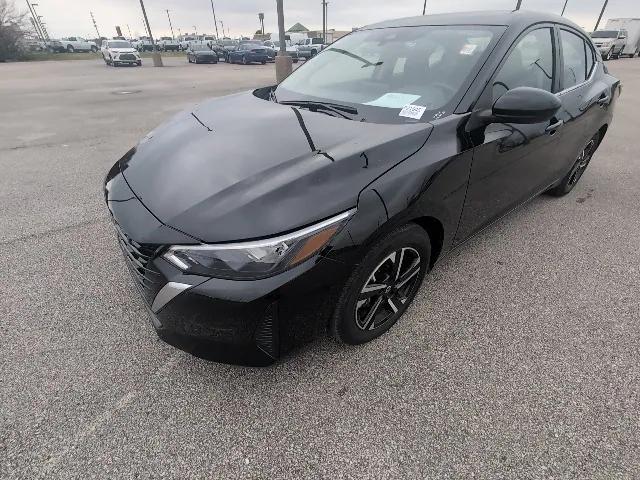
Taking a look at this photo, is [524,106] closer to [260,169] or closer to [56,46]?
[260,169]

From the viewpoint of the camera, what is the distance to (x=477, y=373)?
1.94m

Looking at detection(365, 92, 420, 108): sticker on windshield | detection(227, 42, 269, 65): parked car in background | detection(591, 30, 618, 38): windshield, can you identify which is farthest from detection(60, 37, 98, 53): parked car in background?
detection(365, 92, 420, 108): sticker on windshield

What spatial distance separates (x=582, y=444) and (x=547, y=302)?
1.01 m

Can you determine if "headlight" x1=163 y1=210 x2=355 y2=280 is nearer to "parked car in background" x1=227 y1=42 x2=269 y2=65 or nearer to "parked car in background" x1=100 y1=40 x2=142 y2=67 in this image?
"parked car in background" x1=227 y1=42 x2=269 y2=65

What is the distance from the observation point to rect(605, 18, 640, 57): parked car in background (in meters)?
27.6

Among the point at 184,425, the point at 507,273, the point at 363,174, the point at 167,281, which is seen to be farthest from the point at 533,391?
the point at 167,281

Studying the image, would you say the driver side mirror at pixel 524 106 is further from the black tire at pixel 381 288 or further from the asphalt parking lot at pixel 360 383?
the asphalt parking lot at pixel 360 383

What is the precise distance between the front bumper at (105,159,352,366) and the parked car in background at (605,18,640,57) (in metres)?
36.5

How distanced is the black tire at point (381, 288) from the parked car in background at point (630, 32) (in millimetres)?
35759

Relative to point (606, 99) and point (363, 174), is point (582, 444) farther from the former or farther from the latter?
point (606, 99)

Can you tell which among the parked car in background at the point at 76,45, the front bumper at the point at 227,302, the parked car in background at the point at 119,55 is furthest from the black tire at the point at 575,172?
the parked car in background at the point at 76,45

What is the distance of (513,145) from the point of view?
2352 millimetres

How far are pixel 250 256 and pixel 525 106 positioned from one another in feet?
5.27

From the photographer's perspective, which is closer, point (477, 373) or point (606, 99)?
point (477, 373)
